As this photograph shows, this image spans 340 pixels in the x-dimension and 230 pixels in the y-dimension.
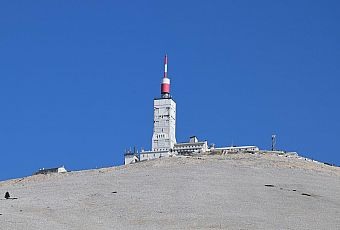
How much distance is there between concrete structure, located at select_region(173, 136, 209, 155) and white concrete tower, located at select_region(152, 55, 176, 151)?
5.12 ft

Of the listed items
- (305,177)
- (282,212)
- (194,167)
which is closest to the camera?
(282,212)

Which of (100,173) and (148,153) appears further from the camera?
(148,153)

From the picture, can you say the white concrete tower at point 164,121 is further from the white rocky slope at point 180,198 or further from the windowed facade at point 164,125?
the white rocky slope at point 180,198

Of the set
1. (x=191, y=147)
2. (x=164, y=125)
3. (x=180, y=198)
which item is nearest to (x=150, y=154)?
(x=191, y=147)

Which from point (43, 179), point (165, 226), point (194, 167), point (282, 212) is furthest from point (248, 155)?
point (165, 226)

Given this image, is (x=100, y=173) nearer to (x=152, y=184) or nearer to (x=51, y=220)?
(x=152, y=184)

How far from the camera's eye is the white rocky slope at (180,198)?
3359 cm

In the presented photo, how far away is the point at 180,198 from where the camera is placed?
4134 centimetres

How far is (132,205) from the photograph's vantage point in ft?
127

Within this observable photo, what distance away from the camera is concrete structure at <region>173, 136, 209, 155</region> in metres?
94.4

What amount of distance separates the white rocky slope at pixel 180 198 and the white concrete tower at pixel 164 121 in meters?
35.8

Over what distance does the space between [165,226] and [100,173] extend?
29.4 metres

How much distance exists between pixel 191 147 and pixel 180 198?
5445 centimetres

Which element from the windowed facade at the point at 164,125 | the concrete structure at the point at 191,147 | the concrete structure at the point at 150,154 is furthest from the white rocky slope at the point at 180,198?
the windowed facade at the point at 164,125
